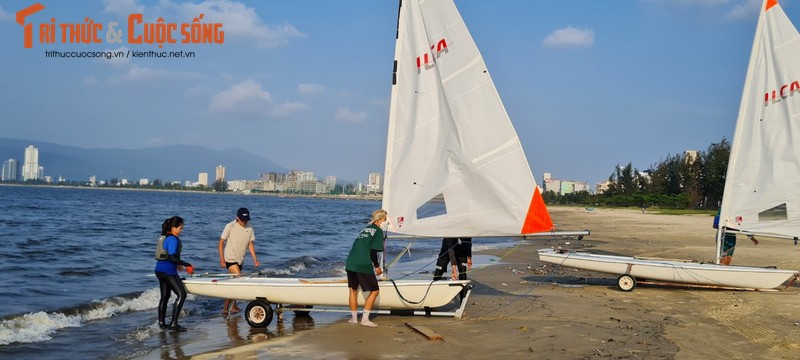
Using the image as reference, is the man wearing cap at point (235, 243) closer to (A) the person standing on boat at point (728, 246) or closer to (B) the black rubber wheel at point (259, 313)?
(B) the black rubber wheel at point (259, 313)

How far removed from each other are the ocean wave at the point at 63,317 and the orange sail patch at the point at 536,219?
692 cm

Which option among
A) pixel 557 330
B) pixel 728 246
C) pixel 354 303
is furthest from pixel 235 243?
pixel 728 246

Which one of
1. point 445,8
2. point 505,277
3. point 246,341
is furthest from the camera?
point 505,277

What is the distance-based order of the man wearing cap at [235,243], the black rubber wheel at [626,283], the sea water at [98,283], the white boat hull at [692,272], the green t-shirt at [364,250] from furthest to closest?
the black rubber wheel at [626,283], the white boat hull at [692,272], the man wearing cap at [235,243], the sea water at [98,283], the green t-shirt at [364,250]

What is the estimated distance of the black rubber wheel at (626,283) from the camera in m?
12.1

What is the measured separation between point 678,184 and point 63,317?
3237 inches

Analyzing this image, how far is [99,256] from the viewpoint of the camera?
20109 mm

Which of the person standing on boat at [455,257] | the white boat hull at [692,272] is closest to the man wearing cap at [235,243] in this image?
the person standing on boat at [455,257]

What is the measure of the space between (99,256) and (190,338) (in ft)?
42.8

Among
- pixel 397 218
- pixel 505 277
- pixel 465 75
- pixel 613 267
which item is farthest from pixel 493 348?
pixel 505 277

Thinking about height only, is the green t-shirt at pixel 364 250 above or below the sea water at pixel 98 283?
above

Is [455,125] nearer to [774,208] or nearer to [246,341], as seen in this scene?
Result: [246,341]

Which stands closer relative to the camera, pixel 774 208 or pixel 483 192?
pixel 483 192

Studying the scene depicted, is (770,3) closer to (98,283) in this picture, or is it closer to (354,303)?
(354,303)
